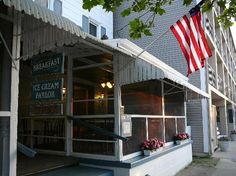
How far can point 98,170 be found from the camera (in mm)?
7031

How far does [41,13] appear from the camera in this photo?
386cm

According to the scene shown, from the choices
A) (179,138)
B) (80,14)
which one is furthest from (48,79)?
(80,14)

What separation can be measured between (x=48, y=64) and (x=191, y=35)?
11.1 ft

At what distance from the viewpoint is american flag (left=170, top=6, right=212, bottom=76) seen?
6777 millimetres

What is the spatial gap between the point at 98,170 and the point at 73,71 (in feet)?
9.30

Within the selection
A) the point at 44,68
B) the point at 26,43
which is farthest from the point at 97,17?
the point at 26,43

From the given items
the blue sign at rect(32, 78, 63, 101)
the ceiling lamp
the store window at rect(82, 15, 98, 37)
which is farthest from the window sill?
the store window at rect(82, 15, 98, 37)

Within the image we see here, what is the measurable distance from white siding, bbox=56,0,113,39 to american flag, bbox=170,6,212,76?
6.21 m

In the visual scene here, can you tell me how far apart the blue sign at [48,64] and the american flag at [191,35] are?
2782mm

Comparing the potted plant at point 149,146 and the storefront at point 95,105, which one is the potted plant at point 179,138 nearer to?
the storefront at point 95,105

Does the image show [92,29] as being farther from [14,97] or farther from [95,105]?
[14,97]

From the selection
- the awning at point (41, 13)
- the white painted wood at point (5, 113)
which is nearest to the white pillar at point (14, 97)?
the white painted wood at point (5, 113)

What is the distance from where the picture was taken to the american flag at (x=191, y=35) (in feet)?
22.2

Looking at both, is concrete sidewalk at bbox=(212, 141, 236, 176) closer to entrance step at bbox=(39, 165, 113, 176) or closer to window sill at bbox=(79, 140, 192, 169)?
window sill at bbox=(79, 140, 192, 169)
